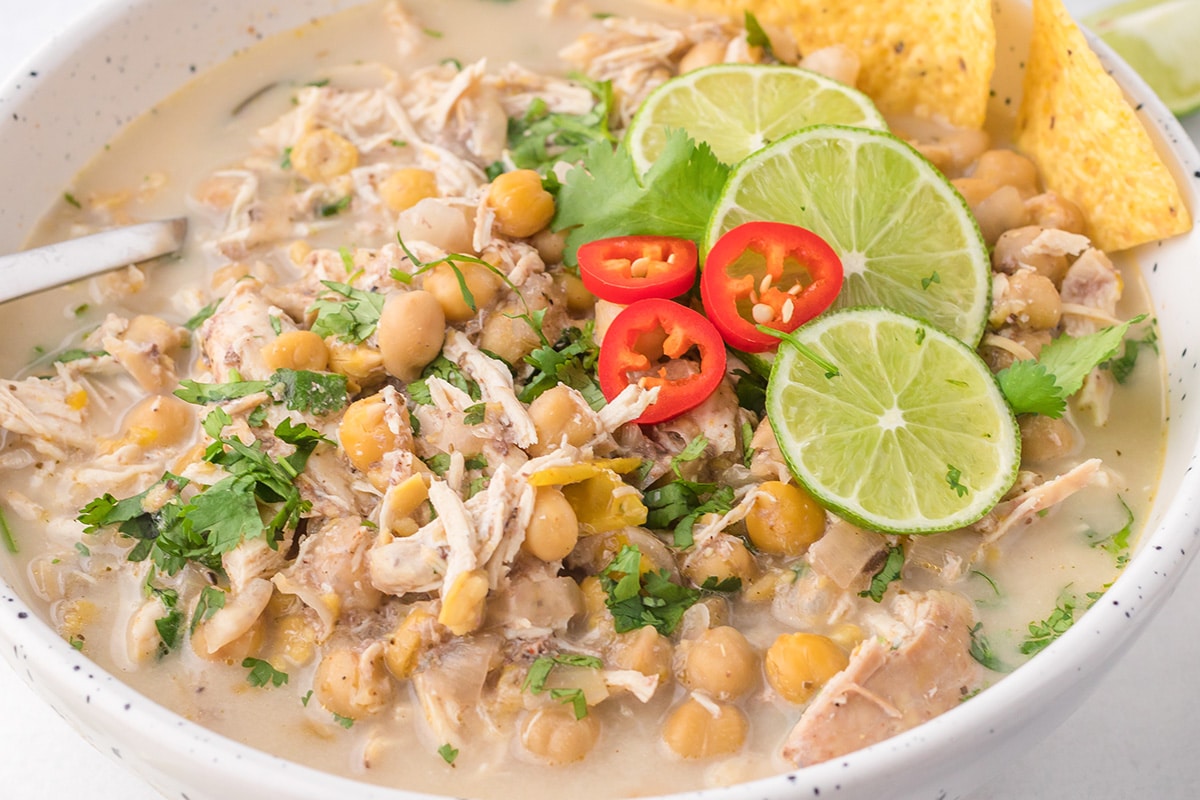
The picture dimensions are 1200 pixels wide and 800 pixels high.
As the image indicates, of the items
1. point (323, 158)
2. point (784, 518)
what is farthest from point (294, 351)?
point (784, 518)

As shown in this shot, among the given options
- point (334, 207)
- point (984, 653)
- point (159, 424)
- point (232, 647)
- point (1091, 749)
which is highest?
point (334, 207)

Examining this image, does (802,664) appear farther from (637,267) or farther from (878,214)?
(878,214)

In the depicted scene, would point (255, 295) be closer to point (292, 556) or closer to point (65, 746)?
point (292, 556)

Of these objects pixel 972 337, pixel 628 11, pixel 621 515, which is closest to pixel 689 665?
pixel 621 515

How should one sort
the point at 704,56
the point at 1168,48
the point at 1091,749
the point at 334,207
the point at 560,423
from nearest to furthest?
the point at 560,423 → the point at 1091,749 → the point at 334,207 → the point at 704,56 → the point at 1168,48

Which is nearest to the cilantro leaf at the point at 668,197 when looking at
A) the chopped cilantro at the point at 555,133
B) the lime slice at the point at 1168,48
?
the chopped cilantro at the point at 555,133

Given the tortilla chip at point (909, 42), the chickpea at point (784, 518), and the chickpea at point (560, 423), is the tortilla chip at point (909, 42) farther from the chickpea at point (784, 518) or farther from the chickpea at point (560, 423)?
the chickpea at point (560, 423)
